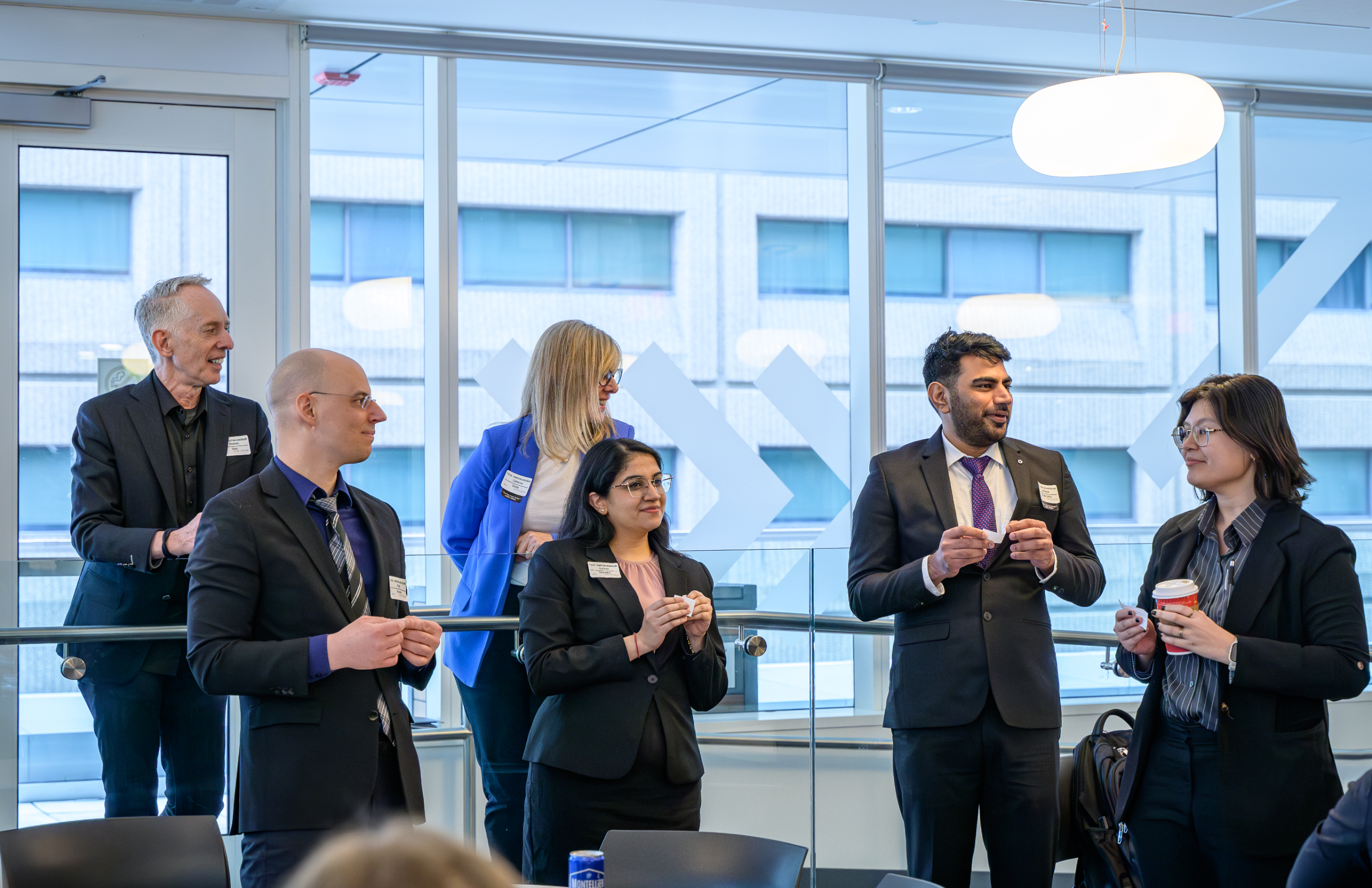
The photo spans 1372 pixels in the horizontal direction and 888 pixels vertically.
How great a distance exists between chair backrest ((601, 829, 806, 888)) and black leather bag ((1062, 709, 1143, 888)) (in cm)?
125

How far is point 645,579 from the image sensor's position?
11.4ft

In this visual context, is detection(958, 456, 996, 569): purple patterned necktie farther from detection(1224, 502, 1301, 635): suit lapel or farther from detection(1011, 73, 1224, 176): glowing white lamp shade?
detection(1011, 73, 1224, 176): glowing white lamp shade

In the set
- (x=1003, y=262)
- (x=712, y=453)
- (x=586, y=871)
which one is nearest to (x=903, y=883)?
(x=586, y=871)

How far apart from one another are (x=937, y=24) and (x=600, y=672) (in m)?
3.54

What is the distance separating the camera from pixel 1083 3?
17.6 feet

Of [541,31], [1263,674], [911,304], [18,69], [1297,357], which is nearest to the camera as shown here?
[1263,674]

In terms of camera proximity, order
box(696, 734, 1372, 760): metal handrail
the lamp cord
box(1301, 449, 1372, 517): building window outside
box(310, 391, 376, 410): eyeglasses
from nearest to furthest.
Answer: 1. box(310, 391, 376, 410): eyeglasses
2. box(696, 734, 1372, 760): metal handrail
3. the lamp cord
4. box(1301, 449, 1372, 517): building window outside

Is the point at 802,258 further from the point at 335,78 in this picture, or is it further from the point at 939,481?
the point at 939,481

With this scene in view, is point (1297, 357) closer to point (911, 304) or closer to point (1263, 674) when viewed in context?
point (911, 304)

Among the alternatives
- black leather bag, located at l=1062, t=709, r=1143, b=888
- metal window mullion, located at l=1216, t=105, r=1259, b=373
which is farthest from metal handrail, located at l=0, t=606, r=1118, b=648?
metal window mullion, located at l=1216, t=105, r=1259, b=373

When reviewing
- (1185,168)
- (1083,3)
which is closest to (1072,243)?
(1185,168)

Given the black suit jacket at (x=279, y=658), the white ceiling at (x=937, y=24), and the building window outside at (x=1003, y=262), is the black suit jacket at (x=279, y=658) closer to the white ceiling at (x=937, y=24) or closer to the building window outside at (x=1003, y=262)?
the white ceiling at (x=937, y=24)

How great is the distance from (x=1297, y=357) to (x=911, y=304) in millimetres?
2181

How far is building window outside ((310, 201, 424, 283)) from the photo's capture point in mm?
5422
